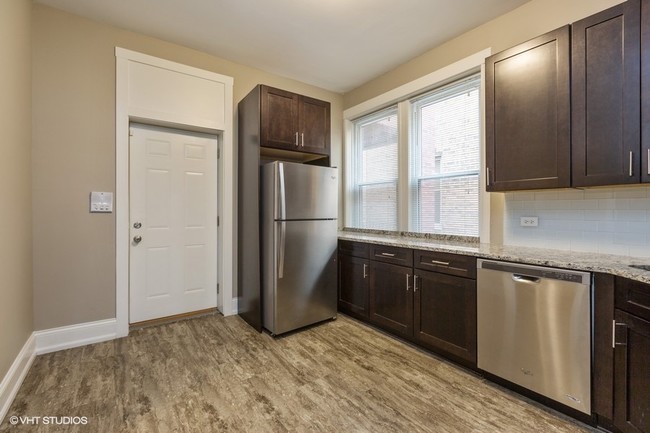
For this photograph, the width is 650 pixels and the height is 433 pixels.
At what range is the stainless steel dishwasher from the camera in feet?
5.42

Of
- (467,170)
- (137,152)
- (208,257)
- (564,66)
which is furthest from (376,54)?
(208,257)

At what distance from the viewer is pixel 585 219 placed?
2127mm

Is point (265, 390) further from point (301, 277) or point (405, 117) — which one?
point (405, 117)

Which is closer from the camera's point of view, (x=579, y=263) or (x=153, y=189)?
(x=579, y=263)

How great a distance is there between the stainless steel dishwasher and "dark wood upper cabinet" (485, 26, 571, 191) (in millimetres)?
679

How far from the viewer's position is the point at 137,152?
2928 millimetres

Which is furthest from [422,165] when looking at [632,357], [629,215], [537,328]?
[632,357]

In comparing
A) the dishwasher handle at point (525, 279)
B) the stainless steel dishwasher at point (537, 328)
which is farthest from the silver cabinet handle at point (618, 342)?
the dishwasher handle at point (525, 279)

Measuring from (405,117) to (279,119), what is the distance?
147 centimetres

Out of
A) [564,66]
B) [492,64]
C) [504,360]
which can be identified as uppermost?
[492,64]

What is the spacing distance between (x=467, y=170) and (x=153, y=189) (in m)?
3.19

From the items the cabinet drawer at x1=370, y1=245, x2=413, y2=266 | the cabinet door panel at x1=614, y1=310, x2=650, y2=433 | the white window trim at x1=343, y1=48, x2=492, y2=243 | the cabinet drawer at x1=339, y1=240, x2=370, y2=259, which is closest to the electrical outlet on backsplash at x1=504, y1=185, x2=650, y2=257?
the white window trim at x1=343, y1=48, x2=492, y2=243

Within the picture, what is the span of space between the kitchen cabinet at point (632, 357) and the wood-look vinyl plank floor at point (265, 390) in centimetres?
27

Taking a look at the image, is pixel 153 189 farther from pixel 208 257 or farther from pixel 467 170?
pixel 467 170
